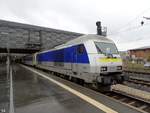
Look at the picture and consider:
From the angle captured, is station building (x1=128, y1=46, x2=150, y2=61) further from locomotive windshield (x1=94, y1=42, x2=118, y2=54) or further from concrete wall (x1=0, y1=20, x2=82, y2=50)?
locomotive windshield (x1=94, y1=42, x2=118, y2=54)

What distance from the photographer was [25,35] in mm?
43562

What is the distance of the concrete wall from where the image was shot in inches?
1586

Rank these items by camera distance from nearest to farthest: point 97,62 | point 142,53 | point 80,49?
point 97,62
point 80,49
point 142,53

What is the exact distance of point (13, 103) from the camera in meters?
7.50

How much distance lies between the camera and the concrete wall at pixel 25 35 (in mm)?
40287

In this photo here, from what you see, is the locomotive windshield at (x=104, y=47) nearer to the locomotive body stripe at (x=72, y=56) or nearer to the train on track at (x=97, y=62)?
the train on track at (x=97, y=62)

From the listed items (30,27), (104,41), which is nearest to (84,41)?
(104,41)

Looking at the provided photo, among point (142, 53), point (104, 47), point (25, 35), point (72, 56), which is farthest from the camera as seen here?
point (25, 35)

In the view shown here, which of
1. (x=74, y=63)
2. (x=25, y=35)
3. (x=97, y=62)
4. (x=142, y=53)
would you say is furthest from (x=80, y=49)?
(x=25, y=35)

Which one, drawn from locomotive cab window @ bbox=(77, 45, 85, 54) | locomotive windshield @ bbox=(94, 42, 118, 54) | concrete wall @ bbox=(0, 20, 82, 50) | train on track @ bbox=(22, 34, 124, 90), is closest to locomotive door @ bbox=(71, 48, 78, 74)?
train on track @ bbox=(22, 34, 124, 90)

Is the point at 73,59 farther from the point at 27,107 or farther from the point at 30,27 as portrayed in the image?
the point at 30,27

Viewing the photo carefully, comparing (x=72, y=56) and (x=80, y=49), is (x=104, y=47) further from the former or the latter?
(x=72, y=56)

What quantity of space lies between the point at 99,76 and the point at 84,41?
94.0 inches

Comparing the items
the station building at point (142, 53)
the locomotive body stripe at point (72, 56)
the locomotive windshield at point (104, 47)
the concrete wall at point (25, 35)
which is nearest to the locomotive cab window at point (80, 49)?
the locomotive body stripe at point (72, 56)
